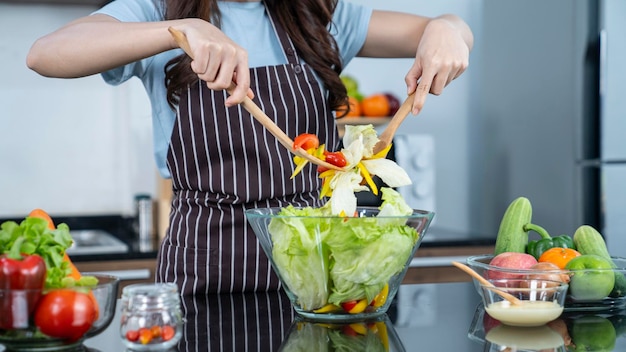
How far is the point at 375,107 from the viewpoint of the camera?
3111 millimetres

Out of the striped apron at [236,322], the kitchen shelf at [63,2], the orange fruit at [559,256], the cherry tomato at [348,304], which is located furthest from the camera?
the kitchen shelf at [63,2]

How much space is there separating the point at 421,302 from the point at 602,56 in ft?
5.36

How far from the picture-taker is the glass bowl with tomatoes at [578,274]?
1.19 m

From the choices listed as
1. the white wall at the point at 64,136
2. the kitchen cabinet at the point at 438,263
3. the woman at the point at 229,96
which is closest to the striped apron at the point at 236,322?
the woman at the point at 229,96

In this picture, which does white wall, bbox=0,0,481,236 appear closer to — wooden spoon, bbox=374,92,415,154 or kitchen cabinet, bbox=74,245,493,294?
kitchen cabinet, bbox=74,245,493,294

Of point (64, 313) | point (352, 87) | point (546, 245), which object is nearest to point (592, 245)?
point (546, 245)

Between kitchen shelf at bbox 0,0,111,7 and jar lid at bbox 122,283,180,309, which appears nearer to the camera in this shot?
jar lid at bbox 122,283,180,309

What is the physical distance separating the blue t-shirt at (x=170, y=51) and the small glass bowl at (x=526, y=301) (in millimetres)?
719

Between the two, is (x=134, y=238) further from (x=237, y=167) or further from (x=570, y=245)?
(x=570, y=245)

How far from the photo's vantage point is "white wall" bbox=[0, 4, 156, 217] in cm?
310

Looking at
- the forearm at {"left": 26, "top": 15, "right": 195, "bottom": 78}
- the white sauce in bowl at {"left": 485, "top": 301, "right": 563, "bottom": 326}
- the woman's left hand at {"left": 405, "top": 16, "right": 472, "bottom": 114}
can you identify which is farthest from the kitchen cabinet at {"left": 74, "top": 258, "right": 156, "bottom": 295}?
the white sauce in bowl at {"left": 485, "top": 301, "right": 563, "bottom": 326}

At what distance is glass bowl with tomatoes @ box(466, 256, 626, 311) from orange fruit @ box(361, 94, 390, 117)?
1.84 metres

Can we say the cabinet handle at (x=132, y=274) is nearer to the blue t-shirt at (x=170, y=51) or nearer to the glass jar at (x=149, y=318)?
the blue t-shirt at (x=170, y=51)

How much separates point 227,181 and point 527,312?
65cm
